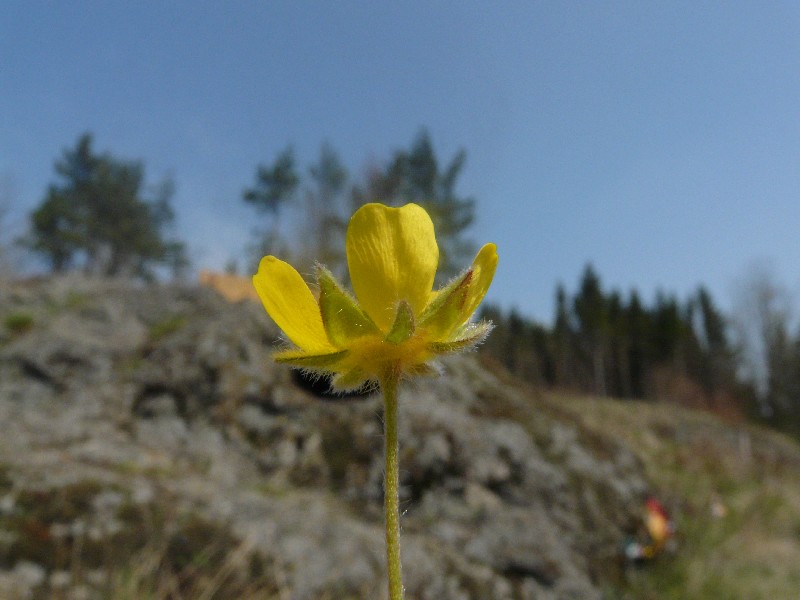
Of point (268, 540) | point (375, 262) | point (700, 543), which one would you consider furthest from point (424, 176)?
point (375, 262)

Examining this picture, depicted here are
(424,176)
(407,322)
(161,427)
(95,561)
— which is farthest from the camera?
(424,176)

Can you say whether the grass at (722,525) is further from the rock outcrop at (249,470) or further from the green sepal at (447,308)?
the green sepal at (447,308)

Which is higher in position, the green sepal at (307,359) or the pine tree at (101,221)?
the pine tree at (101,221)

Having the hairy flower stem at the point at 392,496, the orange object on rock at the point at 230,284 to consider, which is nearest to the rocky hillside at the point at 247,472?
the orange object on rock at the point at 230,284

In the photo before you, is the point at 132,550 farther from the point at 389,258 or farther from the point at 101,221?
the point at 101,221

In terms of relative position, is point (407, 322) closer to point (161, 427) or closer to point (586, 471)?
point (161, 427)

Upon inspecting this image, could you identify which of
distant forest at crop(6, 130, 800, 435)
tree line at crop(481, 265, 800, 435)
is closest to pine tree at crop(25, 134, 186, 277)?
distant forest at crop(6, 130, 800, 435)

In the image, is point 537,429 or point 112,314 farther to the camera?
point 112,314

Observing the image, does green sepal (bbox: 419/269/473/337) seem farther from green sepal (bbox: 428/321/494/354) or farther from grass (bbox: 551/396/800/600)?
grass (bbox: 551/396/800/600)
